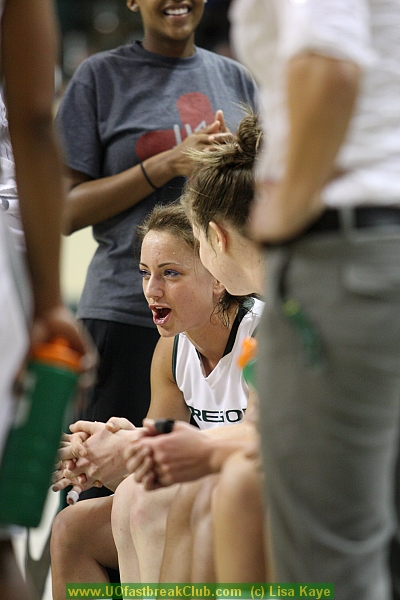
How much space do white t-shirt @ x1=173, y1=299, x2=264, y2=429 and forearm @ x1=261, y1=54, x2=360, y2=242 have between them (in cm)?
102

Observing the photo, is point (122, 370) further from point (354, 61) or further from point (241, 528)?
point (354, 61)

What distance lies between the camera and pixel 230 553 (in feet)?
3.79

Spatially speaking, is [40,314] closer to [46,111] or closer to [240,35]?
[46,111]

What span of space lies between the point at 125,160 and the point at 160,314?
45cm

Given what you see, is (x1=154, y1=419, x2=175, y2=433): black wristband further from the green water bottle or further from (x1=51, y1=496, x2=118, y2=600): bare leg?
(x1=51, y1=496, x2=118, y2=600): bare leg

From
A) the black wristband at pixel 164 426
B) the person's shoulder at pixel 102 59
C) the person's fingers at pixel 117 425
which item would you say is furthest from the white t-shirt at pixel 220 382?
the person's shoulder at pixel 102 59

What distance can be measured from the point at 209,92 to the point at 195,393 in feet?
2.84

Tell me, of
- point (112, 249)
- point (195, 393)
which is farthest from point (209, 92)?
point (195, 393)

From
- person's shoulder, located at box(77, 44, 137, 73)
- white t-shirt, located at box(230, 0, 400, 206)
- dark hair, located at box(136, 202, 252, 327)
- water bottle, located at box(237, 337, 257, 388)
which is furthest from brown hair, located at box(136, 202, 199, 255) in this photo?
white t-shirt, located at box(230, 0, 400, 206)

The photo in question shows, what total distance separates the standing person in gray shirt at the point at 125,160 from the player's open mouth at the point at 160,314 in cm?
11

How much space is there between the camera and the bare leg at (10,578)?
3.66ft

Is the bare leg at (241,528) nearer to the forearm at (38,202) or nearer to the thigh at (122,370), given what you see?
the forearm at (38,202)

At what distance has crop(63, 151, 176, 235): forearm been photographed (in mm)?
2064

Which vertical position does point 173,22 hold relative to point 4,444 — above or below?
above
